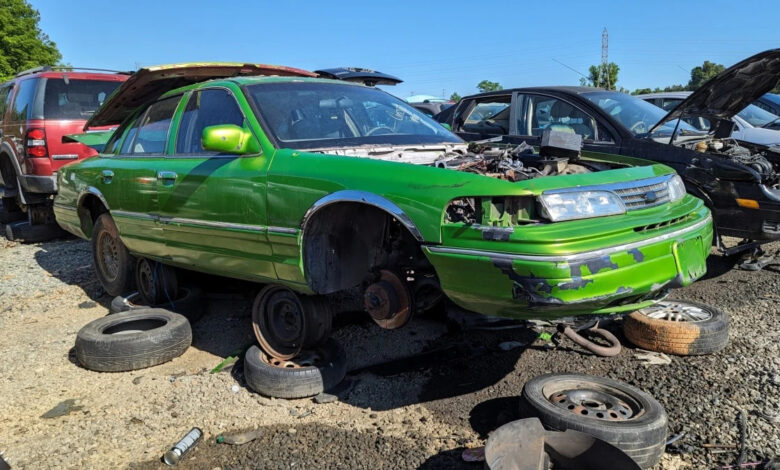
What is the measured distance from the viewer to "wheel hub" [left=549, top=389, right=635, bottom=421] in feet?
8.90

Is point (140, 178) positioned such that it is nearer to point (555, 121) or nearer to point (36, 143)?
point (36, 143)

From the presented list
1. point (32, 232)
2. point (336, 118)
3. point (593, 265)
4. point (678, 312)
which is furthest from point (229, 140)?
point (32, 232)

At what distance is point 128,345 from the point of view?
12.3 ft

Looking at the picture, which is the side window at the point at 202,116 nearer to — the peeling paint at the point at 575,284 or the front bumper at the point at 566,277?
the front bumper at the point at 566,277

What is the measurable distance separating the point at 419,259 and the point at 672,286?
4.24 ft

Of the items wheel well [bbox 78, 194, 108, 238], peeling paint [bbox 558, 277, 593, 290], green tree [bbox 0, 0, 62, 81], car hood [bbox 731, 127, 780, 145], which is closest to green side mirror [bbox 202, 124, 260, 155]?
peeling paint [bbox 558, 277, 593, 290]

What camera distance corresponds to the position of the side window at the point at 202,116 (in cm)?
374

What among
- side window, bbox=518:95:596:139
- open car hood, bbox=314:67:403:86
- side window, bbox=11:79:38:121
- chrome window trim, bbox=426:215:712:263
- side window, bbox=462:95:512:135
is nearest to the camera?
chrome window trim, bbox=426:215:712:263

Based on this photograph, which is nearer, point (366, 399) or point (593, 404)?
point (593, 404)

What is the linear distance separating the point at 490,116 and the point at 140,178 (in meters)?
4.21

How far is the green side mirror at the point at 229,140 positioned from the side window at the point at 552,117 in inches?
134

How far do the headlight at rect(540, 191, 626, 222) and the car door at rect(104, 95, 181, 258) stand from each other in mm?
2790

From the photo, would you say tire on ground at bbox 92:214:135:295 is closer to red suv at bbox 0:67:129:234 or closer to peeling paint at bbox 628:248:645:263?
red suv at bbox 0:67:129:234

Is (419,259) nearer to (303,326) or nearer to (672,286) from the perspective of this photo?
(303,326)
